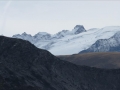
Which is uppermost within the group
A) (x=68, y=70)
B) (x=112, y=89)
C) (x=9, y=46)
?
(x=9, y=46)

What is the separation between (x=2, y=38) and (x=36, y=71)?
16969 millimetres

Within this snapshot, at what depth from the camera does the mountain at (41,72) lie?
94.9m

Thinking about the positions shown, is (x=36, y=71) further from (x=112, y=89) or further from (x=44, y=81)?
(x=112, y=89)

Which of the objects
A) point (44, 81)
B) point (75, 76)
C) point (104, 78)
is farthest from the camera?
point (104, 78)

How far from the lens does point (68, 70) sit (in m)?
126

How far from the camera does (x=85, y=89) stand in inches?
4619

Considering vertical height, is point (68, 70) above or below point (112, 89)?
above

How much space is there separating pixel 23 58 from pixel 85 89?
23.8 m

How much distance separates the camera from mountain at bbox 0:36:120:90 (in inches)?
3738

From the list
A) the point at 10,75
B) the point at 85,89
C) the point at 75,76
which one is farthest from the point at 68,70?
the point at 10,75

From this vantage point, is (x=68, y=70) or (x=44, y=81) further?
(x=68, y=70)

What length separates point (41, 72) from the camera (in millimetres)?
108250

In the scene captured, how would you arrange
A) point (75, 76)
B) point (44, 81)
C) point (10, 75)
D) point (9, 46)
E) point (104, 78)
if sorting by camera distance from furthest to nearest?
point (104, 78) < point (75, 76) < point (9, 46) < point (44, 81) < point (10, 75)

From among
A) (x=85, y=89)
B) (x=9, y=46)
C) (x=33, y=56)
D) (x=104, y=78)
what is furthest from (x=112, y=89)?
(x=9, y=46)
